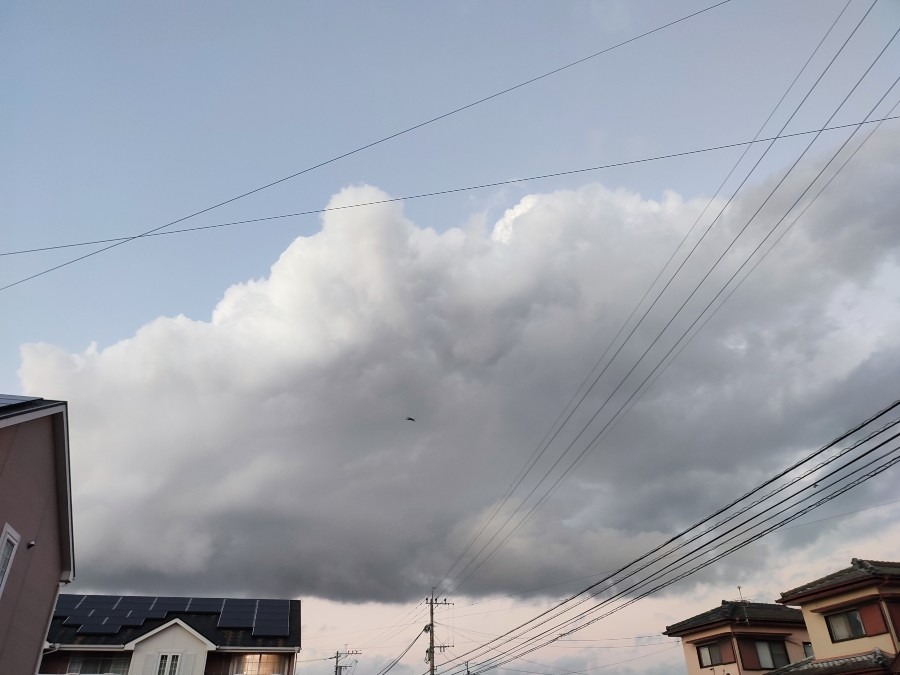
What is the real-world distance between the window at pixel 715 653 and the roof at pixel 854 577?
5.06 meters

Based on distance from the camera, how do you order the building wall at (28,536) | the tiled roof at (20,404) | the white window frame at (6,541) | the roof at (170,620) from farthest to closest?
1. the roof at (170,620)
2. the building wall at (28,536)
3. the white window frame at (6,541)
4. the tiled roof at (20,404)

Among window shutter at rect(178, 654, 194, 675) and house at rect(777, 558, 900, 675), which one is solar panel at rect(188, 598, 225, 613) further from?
house at rect(777, 558, 900, 675)

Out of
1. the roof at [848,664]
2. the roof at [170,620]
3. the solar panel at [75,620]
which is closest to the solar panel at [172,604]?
the roof at [170,620]

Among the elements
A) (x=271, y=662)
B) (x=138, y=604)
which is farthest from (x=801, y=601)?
(x=138, y=604)

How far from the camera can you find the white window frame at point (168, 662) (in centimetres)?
4053

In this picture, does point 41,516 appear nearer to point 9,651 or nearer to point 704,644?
point 9,651

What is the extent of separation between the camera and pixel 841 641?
26.3 m

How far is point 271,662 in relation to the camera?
140 ft

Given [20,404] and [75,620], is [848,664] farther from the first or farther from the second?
[75,620]

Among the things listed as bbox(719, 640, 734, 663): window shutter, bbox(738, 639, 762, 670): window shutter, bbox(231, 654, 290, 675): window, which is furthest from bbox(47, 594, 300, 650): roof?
bbox(738, 639, 762, 670): window shutter

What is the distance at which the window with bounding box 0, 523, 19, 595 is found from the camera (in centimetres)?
1672

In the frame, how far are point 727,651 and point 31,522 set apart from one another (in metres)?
32.3

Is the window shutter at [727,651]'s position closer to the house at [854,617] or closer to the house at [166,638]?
the house at [854,617]

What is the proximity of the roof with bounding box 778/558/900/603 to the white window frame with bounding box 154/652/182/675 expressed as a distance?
3665cm
